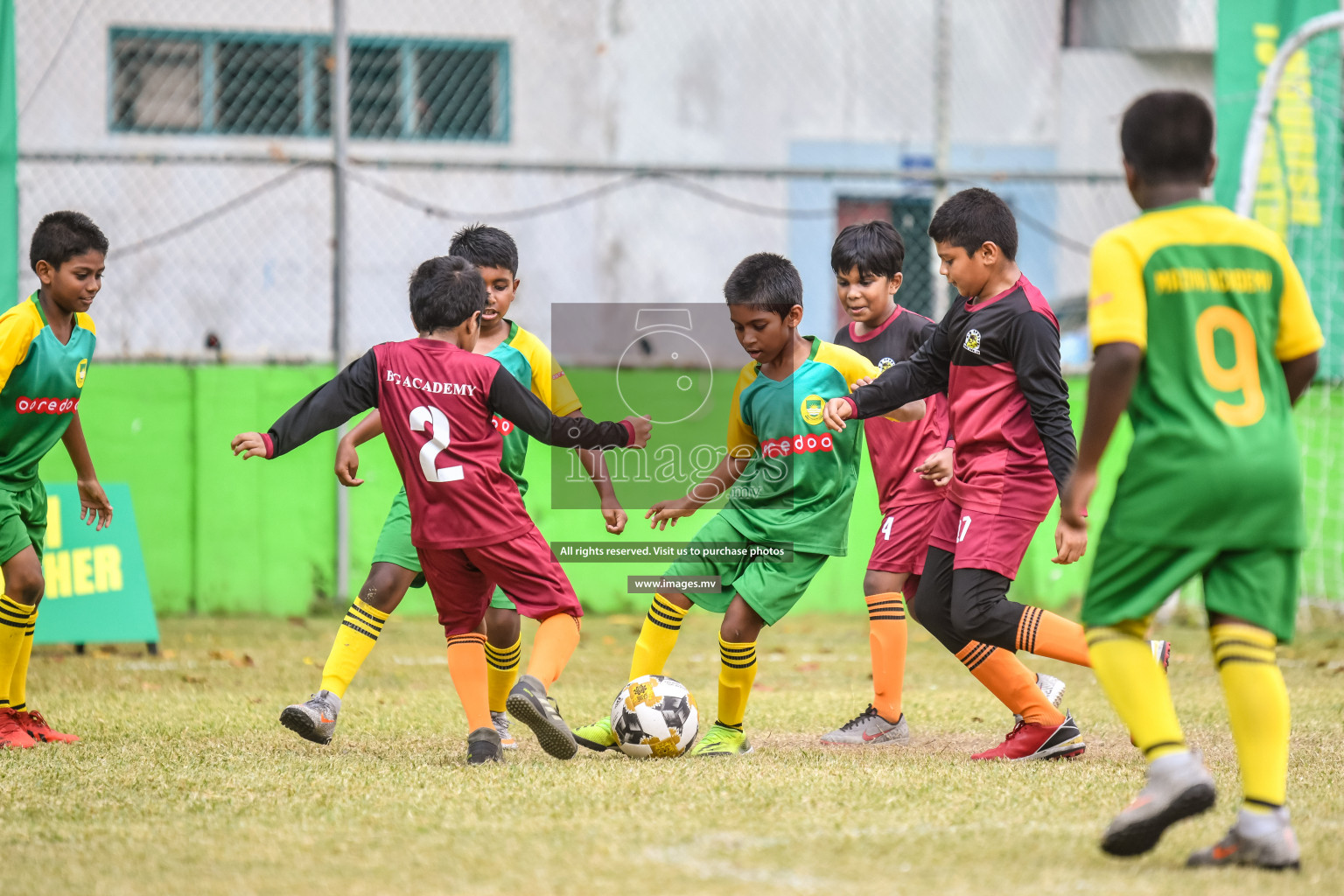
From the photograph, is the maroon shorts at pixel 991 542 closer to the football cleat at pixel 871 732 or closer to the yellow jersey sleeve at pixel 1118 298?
the football cleat at pixel 871 732

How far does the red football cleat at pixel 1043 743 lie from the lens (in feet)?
15.3

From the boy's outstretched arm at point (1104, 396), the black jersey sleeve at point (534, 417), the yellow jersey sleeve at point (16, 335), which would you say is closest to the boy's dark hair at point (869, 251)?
the black jersey sleeve at point (534, 417)

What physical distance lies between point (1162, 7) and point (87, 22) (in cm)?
1139

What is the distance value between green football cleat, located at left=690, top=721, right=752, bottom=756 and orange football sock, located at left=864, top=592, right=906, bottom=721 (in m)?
0.60

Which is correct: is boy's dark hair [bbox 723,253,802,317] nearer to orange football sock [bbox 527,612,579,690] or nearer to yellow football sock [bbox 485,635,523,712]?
orange football sock [bbox 527,612,579,690]

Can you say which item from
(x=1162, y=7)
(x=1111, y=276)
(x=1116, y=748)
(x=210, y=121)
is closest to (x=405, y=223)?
(x=210, y=121)

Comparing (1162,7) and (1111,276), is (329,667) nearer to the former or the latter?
(1111,276)

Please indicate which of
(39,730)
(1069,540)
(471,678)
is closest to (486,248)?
(471,678)

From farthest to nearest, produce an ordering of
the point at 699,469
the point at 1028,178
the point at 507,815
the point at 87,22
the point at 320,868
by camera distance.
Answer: the point at 87,22
the point at 1028,178
the point at 699,469
the point at 507,815
the point at 320,868

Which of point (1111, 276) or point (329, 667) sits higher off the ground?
point (1111, 276)

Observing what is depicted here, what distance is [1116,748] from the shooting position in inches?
193

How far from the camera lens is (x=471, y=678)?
4.54m

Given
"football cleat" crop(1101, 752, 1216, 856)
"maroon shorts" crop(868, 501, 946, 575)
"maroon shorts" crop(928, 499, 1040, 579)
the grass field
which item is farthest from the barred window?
"football cleat" crop(1101, 752, 1216, 856)

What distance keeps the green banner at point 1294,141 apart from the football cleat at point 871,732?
5.47 m
